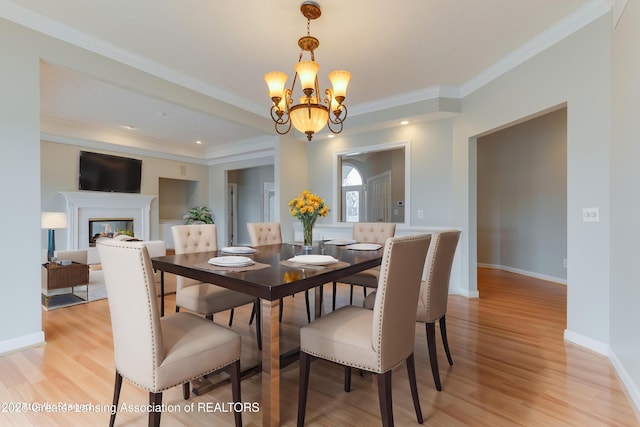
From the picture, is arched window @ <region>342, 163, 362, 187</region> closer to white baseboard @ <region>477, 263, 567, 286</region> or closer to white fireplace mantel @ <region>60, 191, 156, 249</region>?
white baseboard @ <region>477, 263, 567, 286</region>

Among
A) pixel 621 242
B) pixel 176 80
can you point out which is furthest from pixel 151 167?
pixel 621 242

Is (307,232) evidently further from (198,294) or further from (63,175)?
(63,175)

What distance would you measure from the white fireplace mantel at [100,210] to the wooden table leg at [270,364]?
5973mm

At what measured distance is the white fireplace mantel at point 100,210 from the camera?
5.71 metres

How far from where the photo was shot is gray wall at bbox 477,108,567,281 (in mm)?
4801

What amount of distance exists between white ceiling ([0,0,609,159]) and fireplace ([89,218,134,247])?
8.44 feet

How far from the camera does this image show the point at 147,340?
4.20 feet

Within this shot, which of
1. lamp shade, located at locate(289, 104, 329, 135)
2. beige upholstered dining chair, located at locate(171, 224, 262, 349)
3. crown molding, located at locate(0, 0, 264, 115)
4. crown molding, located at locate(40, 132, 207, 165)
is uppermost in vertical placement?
crown molding, located at locate(0, 0, 264, 115)

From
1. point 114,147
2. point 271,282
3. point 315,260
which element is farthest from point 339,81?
point 114,147

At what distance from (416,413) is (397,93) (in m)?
3.66

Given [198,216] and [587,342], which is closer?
[587,342]

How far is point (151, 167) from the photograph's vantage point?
6941 millimetres

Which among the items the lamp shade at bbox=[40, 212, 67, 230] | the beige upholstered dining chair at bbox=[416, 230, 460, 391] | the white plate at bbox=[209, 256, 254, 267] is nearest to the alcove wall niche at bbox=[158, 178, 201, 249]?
the lamp shade at bbox=[40, 212, 67, 230]

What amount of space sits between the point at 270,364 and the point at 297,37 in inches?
105
